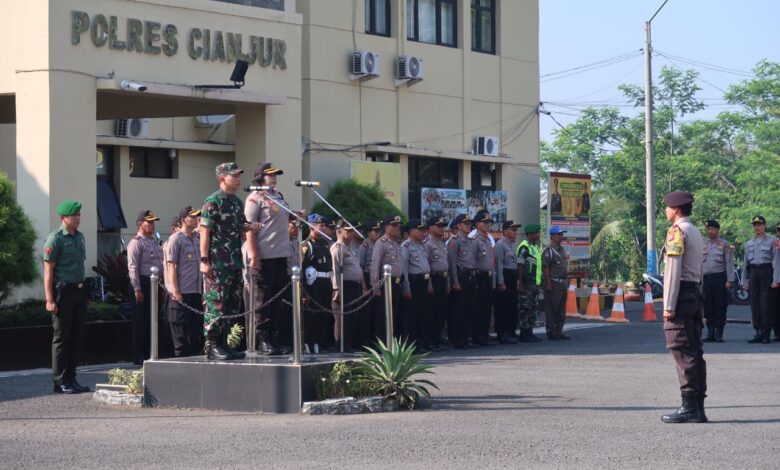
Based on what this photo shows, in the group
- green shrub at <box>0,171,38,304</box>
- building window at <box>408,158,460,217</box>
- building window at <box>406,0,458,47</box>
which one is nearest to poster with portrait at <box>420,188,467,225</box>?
building window at <box>408,158,460,217</box>

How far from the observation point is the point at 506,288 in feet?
70.1

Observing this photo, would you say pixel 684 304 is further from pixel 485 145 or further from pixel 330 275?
pixel 485 145

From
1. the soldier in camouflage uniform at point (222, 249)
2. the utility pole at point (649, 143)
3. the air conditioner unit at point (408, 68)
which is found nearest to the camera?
the soldier in camouflage uniform at point (222, 249)

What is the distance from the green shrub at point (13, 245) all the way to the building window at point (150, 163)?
10.1 meters

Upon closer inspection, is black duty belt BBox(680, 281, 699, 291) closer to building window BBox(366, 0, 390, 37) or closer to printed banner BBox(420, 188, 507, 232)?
printed banner BBox(420, 188, 507, 232)

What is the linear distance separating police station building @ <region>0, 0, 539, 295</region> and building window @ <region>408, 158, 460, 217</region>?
40 millimetres

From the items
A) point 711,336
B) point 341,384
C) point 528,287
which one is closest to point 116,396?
point 341,384

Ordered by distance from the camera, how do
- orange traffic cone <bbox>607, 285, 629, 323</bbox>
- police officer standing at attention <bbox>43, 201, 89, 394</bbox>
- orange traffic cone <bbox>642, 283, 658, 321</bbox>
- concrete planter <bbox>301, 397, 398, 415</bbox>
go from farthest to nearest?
orange traffic cone <bbox>642, 283, 658, 321</bbox>
orange traffic cone <bbox>607, 285, 629, 323</bbox>
police officer standing at attention <bbox>43, 201, 89, 394</bbox>
concrete planter <bbox>301, 397, 398, 415</bbox>

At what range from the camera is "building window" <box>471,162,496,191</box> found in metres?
30.8

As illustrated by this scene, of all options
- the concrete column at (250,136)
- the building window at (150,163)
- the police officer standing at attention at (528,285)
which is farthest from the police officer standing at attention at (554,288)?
the building window at (150,163)

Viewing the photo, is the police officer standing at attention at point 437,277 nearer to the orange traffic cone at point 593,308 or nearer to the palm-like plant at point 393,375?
the palm-like plant at point 393,375

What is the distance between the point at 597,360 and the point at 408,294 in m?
3.14

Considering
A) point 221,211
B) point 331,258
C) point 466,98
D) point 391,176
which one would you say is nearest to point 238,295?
point 221,211

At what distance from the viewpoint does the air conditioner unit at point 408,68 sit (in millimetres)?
28094
